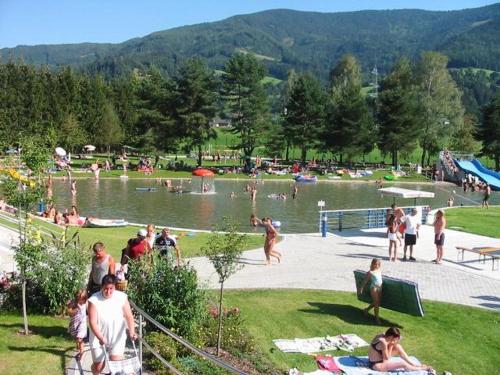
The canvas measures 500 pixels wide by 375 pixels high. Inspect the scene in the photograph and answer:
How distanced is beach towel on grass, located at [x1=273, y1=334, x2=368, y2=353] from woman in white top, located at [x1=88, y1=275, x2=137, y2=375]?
13.6ft

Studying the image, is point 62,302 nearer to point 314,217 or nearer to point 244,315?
point 244,315

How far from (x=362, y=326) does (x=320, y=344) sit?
1.65 metres

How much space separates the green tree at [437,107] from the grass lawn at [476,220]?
36270mm


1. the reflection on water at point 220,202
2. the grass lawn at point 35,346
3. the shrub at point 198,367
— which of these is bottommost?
the reflection on water at point 220,202

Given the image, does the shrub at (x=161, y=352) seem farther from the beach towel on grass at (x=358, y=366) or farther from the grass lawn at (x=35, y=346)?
the beach towel on grass at (x=358, y=366)

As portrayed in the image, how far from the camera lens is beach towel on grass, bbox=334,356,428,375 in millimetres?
8859

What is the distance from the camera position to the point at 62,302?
35.0ft

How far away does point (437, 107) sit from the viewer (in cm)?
7006

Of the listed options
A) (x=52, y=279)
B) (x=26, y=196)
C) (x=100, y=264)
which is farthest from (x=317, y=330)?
(x=26, y=196)

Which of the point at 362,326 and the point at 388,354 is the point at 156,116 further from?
the point at 388,354

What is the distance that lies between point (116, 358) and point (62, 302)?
412 centimetres

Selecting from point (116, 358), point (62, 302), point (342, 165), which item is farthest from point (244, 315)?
point (342, 165)

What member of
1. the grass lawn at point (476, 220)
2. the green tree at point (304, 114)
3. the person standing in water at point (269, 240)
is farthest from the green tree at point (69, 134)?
the person standing in water at point (269, 240)

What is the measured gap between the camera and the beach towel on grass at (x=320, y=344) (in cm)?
1043
